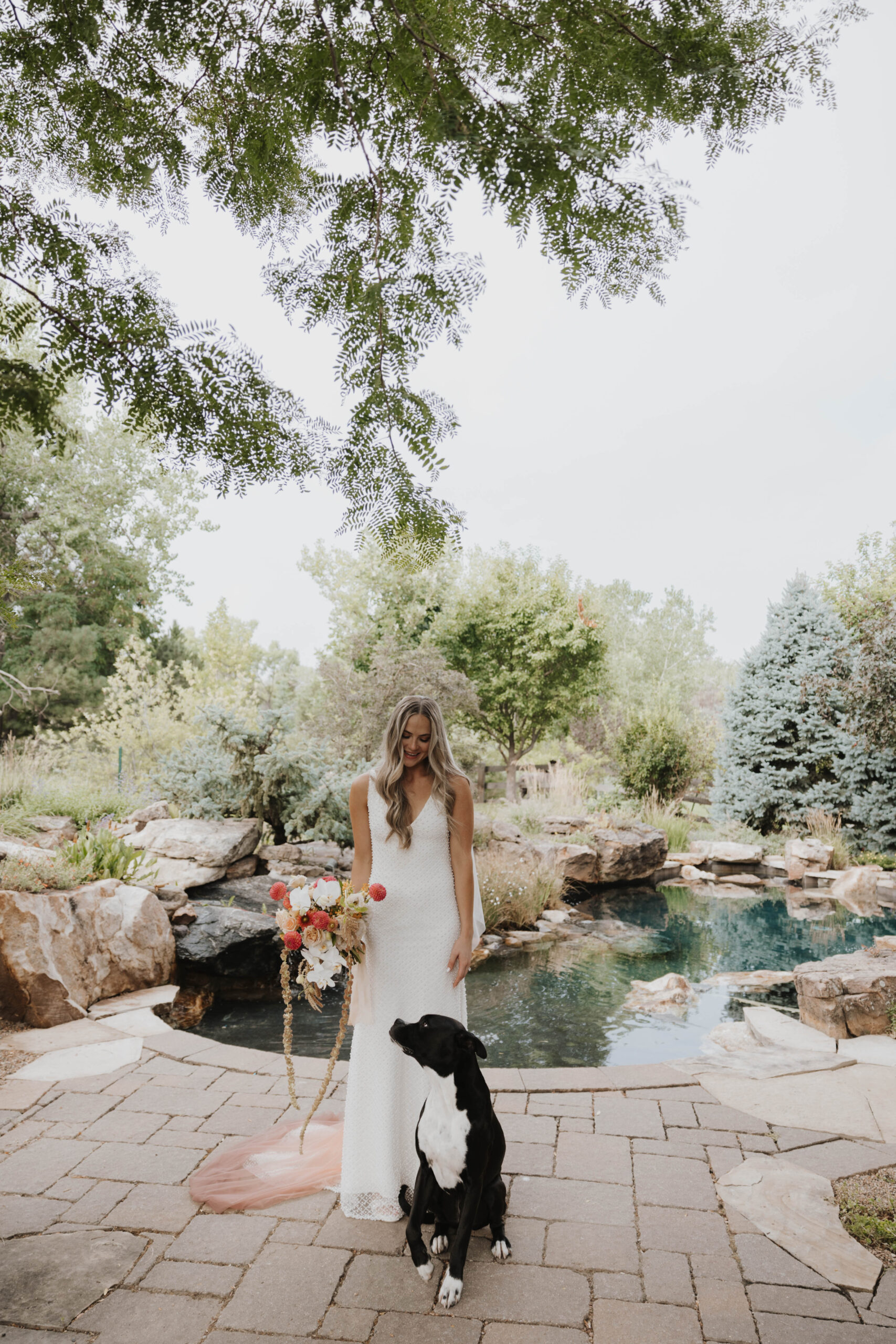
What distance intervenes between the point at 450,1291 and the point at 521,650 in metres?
16.5

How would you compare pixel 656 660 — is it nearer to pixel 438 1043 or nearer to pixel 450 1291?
pixel 438 1043

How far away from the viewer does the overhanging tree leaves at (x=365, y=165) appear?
100 inches

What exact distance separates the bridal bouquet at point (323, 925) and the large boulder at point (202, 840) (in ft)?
15.7

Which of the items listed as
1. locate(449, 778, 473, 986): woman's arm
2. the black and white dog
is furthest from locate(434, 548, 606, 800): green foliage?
the black and white dog

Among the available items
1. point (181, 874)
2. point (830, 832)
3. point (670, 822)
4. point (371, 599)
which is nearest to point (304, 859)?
point (181, 874)

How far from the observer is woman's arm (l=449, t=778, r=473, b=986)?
2906mm

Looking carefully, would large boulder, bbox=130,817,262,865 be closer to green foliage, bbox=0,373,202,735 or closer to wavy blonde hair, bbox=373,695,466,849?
wavy blonde hair, bbox=373,695,466,849

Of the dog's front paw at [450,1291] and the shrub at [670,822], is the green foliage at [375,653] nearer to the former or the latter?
the shrub at [670,822]

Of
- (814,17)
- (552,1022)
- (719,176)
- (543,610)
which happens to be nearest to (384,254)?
(719,176)

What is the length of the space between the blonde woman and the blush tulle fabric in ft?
0.80

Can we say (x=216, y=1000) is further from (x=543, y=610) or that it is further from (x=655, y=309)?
(x=543, y=610)

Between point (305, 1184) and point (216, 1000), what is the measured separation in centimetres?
353

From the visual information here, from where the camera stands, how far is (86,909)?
212 inches

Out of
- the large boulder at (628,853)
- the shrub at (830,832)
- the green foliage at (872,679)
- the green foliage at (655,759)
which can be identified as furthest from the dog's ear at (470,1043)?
the green foliage at (655,759)
